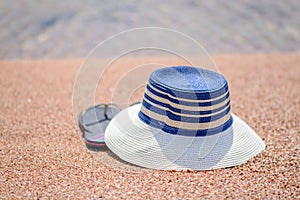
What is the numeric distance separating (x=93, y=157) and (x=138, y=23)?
5.44 metres

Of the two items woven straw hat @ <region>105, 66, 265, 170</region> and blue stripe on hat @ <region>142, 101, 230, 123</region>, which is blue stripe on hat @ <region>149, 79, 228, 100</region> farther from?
blue stripe on hat @ <region>142, 101, 230, 123</region>

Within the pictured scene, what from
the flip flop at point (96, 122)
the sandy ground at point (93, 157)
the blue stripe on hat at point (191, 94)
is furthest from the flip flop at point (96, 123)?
the blue stripe on hat at point (191, 94)

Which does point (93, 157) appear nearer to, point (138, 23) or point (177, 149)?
point (177, 149)

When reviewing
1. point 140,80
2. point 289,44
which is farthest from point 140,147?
point 289,44

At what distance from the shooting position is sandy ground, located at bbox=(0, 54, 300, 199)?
2990 mm

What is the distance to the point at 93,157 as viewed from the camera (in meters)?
3.45

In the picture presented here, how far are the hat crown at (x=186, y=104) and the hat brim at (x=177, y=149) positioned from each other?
0.20 ft

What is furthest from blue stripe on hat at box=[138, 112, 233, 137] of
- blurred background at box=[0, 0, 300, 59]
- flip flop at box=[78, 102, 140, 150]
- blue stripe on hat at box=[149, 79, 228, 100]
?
blurred background at box=[0, 0, 300, 59]

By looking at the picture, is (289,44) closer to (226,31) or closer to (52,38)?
(226,31)

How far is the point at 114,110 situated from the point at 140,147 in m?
0.96

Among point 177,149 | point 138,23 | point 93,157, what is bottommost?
point 138,23

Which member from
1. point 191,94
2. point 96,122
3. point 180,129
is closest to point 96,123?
point 96,122

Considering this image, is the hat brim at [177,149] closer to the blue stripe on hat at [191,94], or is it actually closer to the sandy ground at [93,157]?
the sandy ground at [93,157]

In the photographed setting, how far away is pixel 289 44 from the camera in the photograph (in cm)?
816
